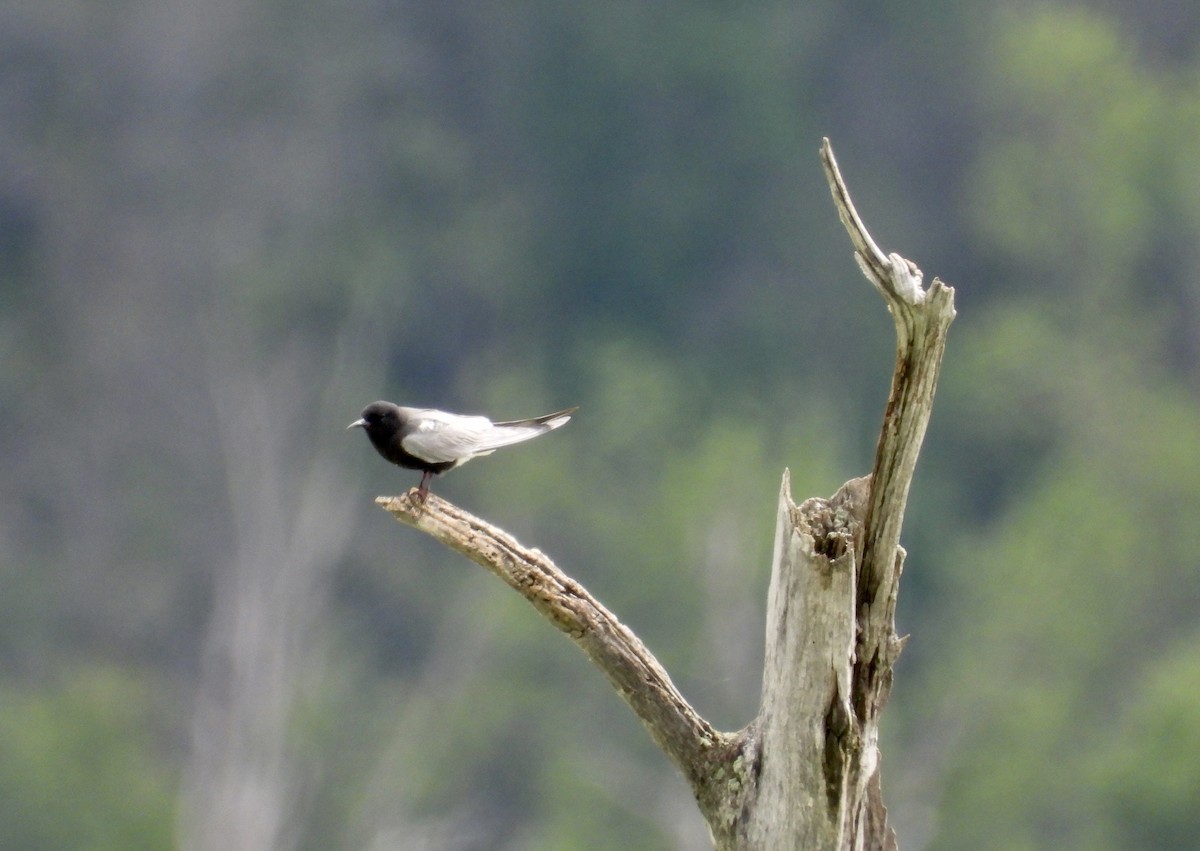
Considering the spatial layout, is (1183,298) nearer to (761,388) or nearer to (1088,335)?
(1088,335)

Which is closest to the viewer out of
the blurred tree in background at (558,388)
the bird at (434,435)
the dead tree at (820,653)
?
the dead tree at (820,653)

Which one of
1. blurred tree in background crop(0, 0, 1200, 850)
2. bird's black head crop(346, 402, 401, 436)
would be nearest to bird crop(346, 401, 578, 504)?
bird's black head crop(346, 402, 401, 436)

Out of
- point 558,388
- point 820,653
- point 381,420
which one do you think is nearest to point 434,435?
point 381,420

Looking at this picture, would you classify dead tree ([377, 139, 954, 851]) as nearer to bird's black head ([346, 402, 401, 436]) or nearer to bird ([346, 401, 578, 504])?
bird ([346, 401, 578, 504])

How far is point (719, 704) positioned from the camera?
1336 inches

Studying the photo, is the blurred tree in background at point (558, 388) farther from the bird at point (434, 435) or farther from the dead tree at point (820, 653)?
the dead tree at point (820, 653)

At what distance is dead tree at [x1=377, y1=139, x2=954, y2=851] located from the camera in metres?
7.80

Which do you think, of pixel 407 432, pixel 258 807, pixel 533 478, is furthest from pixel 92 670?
pixel 407 432


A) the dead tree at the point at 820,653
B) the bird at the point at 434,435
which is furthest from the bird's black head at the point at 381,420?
the dead tree at the point at 820,653

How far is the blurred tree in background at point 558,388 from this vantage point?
137 feet

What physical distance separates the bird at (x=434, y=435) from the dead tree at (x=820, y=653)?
2198mm

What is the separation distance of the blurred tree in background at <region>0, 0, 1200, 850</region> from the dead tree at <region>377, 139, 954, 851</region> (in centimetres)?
2509

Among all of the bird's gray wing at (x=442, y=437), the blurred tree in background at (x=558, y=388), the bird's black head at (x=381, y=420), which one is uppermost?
the blurred tree in background at (x=558, y=388)

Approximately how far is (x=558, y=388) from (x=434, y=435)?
4342 cm
